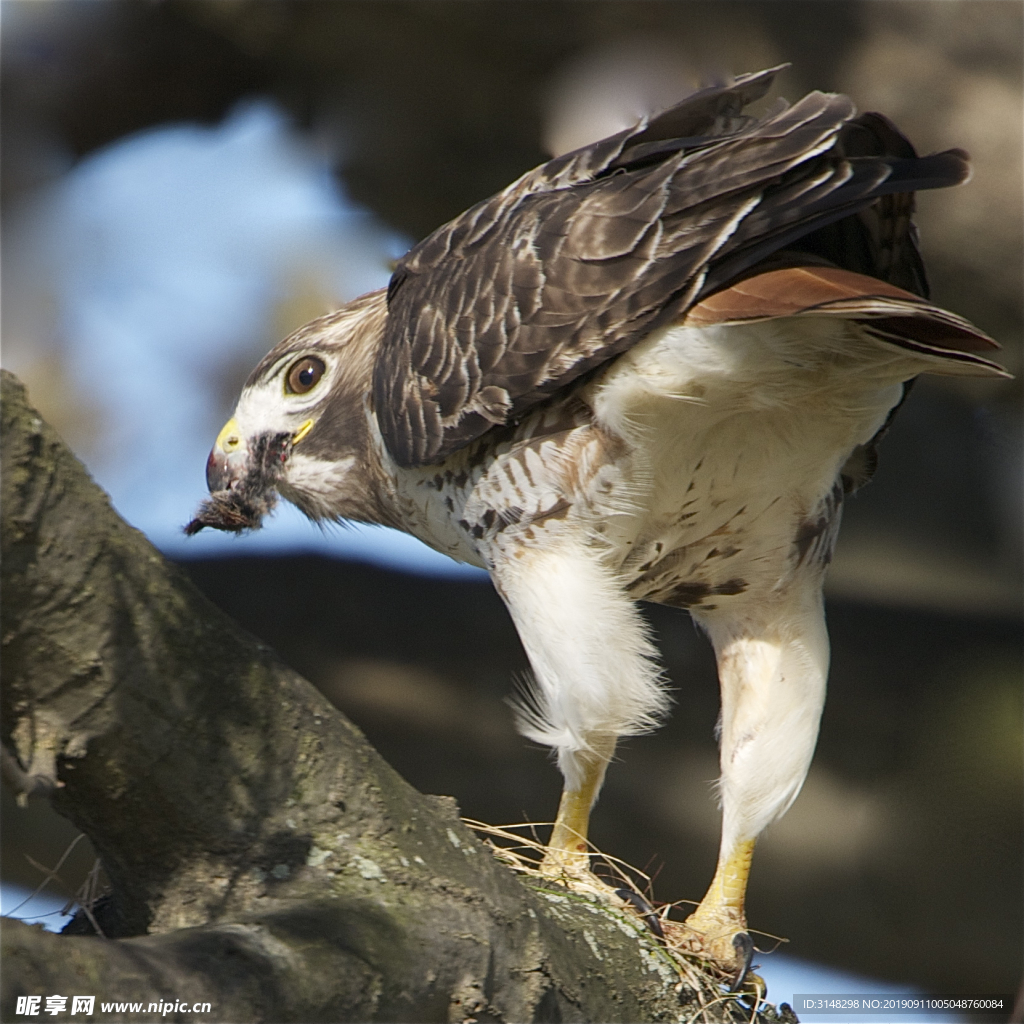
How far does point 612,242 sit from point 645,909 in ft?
5.22

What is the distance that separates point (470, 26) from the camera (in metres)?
4.96

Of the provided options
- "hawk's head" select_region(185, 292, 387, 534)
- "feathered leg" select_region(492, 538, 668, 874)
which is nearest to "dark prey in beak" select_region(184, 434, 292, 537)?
"hawk's head" select_region(185, 292, 387, 534)

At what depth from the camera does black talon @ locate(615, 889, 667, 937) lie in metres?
2.89

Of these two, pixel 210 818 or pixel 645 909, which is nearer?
pixel 210 818

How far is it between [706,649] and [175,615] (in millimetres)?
3719

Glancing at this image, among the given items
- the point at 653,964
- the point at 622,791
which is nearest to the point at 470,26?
the point at 622,791

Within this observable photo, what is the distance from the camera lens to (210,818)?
189 centimetres

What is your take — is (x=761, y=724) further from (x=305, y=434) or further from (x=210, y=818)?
(x=210, y=818)

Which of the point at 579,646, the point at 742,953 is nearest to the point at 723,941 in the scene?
the point at 742,953

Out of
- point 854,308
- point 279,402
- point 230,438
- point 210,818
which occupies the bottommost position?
point 210,818

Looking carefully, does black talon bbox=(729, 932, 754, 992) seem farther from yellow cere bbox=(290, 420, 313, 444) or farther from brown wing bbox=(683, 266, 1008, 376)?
yellow cere bbox=(290, 420, 313, 444)

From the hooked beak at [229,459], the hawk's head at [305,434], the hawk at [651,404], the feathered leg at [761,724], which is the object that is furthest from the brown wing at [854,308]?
the hooked beak at [229,459]

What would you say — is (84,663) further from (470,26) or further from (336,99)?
(336,99)

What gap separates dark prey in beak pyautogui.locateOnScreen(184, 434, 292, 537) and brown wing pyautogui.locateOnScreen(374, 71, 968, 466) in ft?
1.86
